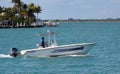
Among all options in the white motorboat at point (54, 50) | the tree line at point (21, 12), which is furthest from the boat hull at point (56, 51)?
the tree line at point (21, 12)

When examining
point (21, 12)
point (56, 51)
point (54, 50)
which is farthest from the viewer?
point (21, 12)

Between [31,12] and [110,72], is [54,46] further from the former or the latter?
[31,12]

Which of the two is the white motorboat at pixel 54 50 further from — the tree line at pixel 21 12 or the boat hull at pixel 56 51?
the tree line at pixel 21 12

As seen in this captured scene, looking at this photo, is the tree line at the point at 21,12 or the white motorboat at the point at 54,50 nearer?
the white motorboat at the point at 54,50

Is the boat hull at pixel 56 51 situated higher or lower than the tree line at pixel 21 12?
higher

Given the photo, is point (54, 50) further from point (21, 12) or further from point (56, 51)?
point (21, 12)

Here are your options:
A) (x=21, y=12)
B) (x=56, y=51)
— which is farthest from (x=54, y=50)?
(x=21, y=12)

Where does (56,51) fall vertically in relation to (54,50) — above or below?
below

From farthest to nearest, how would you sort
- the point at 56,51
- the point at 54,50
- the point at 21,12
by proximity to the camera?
1. the point at 21,12
2. the point at 56,51
3. the point at 54,50

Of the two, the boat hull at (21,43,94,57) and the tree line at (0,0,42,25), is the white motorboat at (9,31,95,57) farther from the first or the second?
the tree line at (0,0,42,25)

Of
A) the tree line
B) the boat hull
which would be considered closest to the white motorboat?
the boat hull

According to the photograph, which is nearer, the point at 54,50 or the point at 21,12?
the point at 54,50

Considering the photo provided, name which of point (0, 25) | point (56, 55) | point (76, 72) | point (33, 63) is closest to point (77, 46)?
point (56, 55)

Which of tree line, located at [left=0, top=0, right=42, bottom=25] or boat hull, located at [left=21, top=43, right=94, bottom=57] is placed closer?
boat hull, located at [left=21, top=43, right=94, bottom=57]
